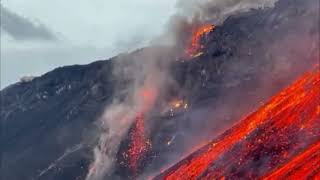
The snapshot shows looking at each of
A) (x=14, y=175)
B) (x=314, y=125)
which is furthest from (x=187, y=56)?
(x=314, y=125)

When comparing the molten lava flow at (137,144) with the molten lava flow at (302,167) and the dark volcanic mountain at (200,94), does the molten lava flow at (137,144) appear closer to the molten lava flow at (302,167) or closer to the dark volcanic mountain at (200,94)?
the dark volcanic mountain at (200,94)

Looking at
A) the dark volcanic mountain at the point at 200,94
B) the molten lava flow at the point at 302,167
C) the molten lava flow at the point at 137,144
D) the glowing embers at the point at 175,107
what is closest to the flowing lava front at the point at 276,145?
the molten lava flow at the point at 302,167

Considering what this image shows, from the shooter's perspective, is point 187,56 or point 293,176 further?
point 187,56

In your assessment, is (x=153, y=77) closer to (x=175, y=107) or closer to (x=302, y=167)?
(x=175, y=107)

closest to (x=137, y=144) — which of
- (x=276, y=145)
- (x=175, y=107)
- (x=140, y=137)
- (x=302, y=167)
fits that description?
(x=140, y=137)

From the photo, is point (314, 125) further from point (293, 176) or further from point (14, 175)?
point (14, 175)

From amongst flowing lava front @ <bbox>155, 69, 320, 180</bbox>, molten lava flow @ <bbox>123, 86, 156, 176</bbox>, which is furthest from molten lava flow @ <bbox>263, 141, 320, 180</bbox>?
molten lava flow @ <bbox>123, 86, 156, 176</bbox>
